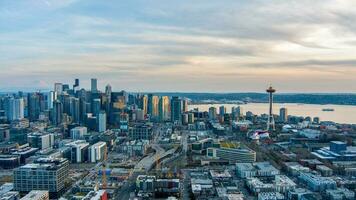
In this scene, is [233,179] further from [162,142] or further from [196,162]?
[162,142]

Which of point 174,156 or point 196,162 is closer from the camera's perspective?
point 196,162

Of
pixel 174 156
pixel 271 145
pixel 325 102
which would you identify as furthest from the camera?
pixel 325 102

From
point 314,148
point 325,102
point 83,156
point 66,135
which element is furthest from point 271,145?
point 325,102

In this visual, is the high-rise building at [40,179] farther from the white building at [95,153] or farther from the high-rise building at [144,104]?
the high-rise building at [144,104]

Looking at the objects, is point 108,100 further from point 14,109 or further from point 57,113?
point 14,109

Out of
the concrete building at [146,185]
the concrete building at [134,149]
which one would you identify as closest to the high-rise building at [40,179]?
the concrete building at [146,185]

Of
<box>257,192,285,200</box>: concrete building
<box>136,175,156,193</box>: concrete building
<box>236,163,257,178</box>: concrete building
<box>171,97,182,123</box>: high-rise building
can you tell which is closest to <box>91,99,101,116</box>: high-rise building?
<box>171,97,182,123</box>: high-rise building

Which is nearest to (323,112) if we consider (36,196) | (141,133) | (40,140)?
(141,133)
